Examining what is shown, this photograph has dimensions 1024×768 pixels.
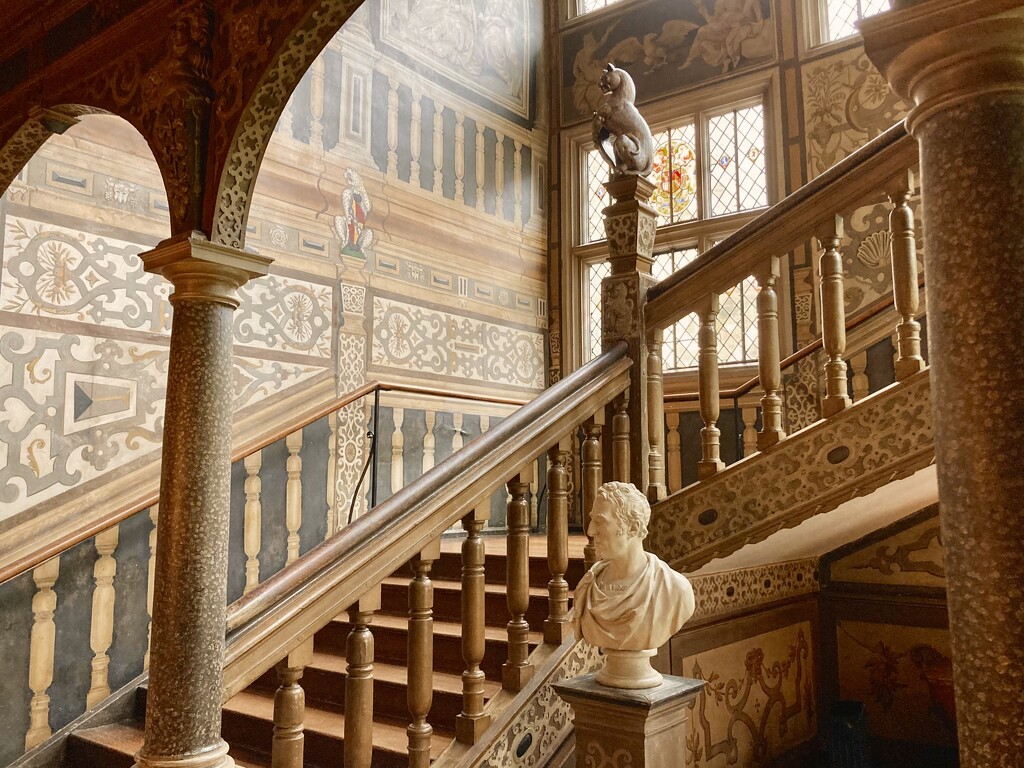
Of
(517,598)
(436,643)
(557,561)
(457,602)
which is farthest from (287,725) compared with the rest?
(457,602)

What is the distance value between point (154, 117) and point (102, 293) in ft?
6.09

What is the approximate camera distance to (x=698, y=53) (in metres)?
6.99

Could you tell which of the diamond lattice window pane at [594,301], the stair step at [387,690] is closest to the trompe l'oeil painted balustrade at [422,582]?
the stair step at [387,690]

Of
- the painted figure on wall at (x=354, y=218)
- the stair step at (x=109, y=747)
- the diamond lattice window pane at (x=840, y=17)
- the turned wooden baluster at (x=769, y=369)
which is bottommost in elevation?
the stair step at (x=109, y=747)

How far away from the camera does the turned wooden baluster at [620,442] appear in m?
3.20

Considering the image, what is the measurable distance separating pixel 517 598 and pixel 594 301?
5.04 metres

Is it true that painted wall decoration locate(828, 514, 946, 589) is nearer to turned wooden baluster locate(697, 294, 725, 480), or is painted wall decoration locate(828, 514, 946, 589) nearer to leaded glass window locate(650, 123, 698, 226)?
turned wooden baluster locate(697, 294, 725, 480)

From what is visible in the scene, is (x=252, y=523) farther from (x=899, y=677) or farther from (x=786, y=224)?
(x=899, y=677)

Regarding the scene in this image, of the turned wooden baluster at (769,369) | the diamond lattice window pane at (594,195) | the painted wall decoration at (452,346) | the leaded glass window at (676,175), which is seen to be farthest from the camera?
the diamond lattice window pane at (594,195)

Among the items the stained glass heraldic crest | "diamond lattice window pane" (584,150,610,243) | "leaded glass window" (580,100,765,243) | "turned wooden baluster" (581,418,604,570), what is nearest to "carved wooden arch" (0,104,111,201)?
"turned wooden baluster" (581,418,604,570)

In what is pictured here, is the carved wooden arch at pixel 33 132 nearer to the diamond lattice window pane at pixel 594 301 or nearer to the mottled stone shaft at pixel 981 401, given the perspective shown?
the mottled stone shaft at pixel 981 401

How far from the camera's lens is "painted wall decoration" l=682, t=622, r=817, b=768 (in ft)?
12.0

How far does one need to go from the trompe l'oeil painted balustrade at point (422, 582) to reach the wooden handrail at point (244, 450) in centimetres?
183

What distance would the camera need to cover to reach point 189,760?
234cm
